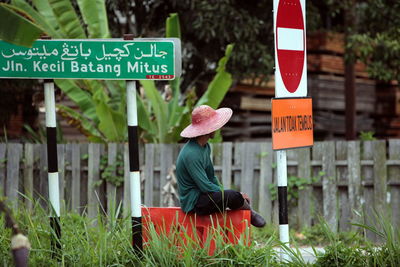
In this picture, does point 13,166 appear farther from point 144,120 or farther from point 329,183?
point 329,183

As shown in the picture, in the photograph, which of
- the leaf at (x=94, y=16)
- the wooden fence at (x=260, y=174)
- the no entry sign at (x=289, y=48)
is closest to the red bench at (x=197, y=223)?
the no entry sign at (x=289, y=48)

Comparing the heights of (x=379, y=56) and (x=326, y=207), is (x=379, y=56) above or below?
above

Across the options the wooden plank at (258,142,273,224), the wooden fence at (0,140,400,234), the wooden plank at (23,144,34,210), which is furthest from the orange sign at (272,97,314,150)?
the wooden plank at (23,144,34,210)

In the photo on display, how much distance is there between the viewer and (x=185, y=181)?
6.56 m

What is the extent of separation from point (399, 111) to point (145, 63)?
14689 millimetres

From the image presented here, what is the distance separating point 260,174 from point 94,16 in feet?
11.0

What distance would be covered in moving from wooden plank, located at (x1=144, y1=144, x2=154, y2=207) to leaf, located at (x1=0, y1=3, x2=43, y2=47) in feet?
19.2

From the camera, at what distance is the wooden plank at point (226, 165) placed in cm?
1072

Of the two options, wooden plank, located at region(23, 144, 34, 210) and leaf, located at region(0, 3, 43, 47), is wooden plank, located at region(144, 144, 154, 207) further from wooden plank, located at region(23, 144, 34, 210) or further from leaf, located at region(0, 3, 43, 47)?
leaf, located at region(0, 3, 43, 47)

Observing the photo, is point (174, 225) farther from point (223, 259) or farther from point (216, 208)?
point (223, 259)

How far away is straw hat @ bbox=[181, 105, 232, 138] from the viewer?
6656mm

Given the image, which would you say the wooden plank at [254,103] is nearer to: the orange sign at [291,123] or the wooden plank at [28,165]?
the wooden plank at [28,165]

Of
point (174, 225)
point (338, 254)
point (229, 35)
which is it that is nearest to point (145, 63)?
point (174, 225)

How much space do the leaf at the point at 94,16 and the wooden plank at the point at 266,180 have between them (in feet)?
9.62
